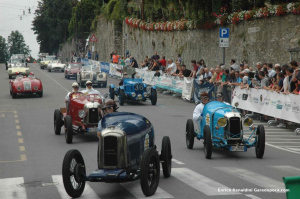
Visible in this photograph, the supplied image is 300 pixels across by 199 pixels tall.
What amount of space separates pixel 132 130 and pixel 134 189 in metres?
1.03

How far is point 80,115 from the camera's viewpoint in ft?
58.4

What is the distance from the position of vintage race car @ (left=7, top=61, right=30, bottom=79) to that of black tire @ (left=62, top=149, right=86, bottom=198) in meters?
44.4

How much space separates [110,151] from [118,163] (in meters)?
0.24

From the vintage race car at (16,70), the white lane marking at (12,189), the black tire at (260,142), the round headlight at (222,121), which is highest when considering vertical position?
the round headlight at (222,121)

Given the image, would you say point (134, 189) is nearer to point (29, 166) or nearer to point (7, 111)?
point (29, 166)

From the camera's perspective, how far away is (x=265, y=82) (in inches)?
894

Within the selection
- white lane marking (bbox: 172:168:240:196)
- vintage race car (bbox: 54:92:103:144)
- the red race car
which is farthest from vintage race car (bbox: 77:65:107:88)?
white lane marking (bbox: 172:168:240:196)

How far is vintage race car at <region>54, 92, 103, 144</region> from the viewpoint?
17.3 meters

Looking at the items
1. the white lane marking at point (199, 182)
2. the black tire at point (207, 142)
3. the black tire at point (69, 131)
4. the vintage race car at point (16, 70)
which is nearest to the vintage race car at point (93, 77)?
the vintage race car at point (16, 70)

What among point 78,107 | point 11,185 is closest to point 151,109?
point 78,107

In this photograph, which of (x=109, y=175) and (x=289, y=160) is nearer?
(x=109, y=175)

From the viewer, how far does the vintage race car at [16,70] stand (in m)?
54.3

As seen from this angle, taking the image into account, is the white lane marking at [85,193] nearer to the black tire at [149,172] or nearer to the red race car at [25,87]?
the black tire at [149,172]

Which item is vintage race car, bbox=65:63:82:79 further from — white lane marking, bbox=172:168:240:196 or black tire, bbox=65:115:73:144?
white lane marking, bbox=172:168:240:196
